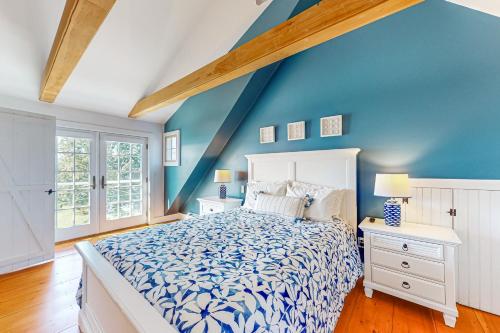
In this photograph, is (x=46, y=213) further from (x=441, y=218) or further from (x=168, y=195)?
(x=441, y=218)

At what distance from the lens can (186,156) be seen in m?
4.28

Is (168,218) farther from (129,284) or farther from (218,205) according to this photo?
(129,284)

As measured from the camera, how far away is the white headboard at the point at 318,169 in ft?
8.33

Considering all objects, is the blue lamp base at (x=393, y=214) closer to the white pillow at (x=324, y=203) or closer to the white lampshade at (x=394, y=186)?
the white lampshade at (x=394, y=186)

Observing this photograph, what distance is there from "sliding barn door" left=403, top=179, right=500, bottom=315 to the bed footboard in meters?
2.45

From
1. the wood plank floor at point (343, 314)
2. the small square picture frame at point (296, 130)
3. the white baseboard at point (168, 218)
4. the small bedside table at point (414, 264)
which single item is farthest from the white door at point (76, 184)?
the small bedside table at point (414, 264)

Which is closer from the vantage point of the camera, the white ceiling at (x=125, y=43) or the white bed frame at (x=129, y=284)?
the white bed frame at (x=129, y=284)

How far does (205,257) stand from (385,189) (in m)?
1.71

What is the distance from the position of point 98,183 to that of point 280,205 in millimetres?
3421

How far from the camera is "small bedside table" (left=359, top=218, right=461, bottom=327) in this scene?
1745 mm

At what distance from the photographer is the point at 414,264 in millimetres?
1884

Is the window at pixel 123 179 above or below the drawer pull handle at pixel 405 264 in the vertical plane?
above

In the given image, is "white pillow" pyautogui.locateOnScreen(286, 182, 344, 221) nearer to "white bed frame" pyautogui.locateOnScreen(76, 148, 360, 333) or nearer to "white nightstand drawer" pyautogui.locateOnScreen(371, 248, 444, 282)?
"white bed frame" pyautogui.locateOnScreen(76, 148, 360, 333)

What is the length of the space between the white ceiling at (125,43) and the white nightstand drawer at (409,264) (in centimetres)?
309
